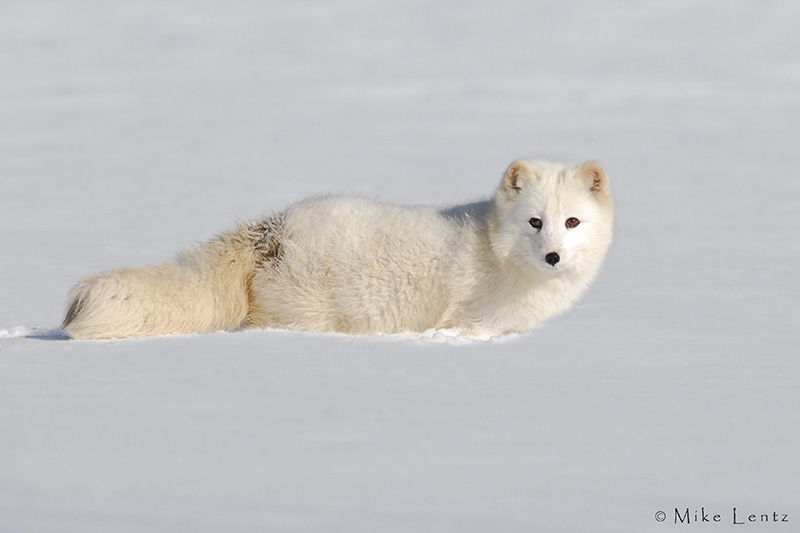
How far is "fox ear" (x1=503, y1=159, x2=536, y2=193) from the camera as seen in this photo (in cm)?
513

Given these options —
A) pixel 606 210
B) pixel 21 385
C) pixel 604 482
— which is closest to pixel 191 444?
pixel 21 385

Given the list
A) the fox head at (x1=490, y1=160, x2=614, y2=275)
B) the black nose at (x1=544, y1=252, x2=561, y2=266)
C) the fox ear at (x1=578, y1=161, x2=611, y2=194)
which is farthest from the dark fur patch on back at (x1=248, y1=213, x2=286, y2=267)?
the fox ear at (x1=578, y1=161, x2=611, y2=194)

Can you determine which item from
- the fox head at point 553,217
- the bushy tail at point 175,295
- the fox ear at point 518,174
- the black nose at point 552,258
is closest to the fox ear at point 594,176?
the fox head at point 553,217

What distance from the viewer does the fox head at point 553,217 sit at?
16.3ft

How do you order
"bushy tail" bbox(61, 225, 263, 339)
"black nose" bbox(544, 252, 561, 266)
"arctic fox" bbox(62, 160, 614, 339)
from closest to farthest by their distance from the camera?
"bushy tail" bbox(61, 225, 263, 339) → "black nose" bbox(544, 252, 561, 266) → "arctic fox" bbox(62, 160, 614, 339)

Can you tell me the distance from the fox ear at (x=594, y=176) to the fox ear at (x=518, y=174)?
26 cm

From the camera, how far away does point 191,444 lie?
132 inches

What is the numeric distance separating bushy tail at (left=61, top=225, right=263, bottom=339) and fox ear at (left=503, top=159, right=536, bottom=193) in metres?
1.33

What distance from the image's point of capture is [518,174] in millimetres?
5156

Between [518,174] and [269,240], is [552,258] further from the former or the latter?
[269,240]

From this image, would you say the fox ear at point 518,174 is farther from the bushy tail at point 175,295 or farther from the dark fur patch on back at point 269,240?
the bushy tail at point 175,295

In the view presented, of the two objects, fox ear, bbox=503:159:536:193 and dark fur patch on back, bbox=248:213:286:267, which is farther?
dark fur patch on back, bbox=248:213:286:267

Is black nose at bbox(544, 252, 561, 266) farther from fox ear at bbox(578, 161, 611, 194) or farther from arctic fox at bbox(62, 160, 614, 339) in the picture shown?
fox ear at bbox(578, 161, 611, 194)

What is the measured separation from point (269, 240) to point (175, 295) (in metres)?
0.59
